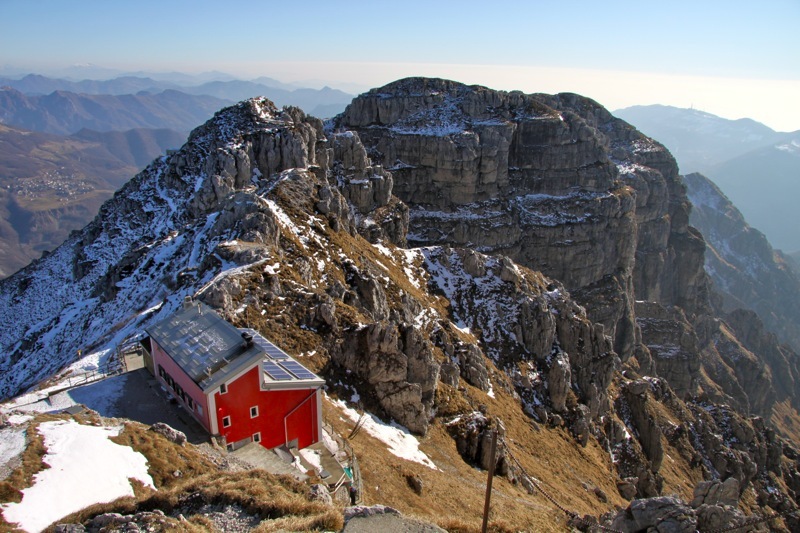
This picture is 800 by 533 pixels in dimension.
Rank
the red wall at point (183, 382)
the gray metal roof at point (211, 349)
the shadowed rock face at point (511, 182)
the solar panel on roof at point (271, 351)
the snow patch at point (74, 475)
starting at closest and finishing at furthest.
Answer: the snow patch at point (74, 475) → the red wall at point (183, 382) → the gray metal roof at point (211, 349) → the solar panel on roof at point (271, 351) → the shadowed rock face at point (511, 182)

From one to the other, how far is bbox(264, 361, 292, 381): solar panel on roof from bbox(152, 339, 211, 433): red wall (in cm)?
381

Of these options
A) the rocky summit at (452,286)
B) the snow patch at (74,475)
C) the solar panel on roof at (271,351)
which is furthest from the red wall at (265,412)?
the rocky summit at (452,286)

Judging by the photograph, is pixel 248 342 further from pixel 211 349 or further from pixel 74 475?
pixel 74 475

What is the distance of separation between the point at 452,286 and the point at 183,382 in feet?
175

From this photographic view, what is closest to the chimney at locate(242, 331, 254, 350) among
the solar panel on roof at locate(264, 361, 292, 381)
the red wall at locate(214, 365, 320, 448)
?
the red wall at locate(214, 365, 320, 448)

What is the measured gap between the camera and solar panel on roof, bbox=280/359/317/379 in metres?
29.7

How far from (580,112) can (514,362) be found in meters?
140

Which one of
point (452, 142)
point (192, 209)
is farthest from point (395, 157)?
point (192, 209)

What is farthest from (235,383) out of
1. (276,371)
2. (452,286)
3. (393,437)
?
(452,286)

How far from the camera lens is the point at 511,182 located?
14350 cm

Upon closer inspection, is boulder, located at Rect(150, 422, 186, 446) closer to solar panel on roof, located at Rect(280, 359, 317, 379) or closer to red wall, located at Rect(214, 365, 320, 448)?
red wall, located at Rect(214, 365, 320, 448)

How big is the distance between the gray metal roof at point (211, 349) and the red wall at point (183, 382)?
21.6 inches

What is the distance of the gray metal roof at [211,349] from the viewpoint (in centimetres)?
2667

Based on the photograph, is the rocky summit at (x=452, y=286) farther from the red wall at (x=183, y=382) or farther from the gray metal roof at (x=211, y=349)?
the red wall at (x=183, y=382)
